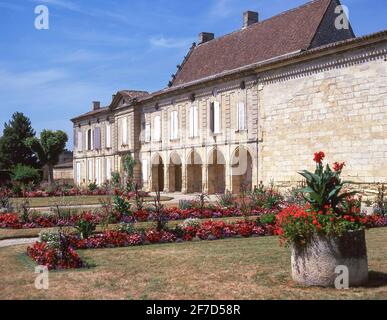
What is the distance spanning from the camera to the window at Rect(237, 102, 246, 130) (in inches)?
918

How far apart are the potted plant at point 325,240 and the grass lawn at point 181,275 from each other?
0.62ft

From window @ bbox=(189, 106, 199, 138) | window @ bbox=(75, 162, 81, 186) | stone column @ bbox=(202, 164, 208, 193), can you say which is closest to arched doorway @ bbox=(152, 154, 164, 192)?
window @ bbox=(189, 106, 199, 138)

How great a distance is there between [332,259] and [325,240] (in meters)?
0.23

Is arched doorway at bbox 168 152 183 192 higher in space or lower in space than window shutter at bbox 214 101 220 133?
lower

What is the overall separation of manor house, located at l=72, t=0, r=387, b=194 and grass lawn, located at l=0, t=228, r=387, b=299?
8.80 m

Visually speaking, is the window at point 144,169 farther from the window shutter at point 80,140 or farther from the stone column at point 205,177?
the window shutter at point 80,140

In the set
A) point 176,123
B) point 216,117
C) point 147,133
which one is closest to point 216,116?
point 216,117

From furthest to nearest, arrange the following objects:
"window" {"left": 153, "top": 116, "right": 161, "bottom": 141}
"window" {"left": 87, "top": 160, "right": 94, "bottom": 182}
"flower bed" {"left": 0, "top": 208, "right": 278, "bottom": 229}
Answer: "window" {"left": 87, "top": 160, "right": 94, "bottom": 182} → "window" {"left": 153, "top": 116, "right": 161, "bottom": 141} → "flower bed" {"left": 0, "top": 208, "right": 278, "bottom": 229}

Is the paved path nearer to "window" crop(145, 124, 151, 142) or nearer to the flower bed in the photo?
the flower bed

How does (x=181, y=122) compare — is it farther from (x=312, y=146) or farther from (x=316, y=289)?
(x=316, y=289)

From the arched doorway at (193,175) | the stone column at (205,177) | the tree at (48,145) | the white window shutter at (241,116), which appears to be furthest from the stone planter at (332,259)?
the tree at (48,145)

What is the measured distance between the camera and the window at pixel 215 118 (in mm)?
25209

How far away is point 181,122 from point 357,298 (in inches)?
899

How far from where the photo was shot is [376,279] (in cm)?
663
